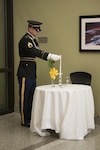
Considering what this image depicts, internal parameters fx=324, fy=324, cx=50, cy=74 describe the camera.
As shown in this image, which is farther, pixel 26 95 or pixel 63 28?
pixel 63 28

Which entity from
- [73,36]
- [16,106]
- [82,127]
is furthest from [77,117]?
[16,106]

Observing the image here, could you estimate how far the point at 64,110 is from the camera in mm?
4418

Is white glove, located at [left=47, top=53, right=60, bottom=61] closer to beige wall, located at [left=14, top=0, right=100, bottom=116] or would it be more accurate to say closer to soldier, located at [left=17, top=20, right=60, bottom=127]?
soldier, located at [left=17, top=20, right=60, bottom=127]

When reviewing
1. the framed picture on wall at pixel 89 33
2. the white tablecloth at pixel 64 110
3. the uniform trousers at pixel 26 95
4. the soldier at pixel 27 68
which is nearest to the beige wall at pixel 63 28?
the framed picture on wall at pixel 89 33

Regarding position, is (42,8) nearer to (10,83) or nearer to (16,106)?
(10,83)

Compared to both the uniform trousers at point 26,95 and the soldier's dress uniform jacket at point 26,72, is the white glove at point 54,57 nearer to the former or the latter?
the soldier's dress uniform jacket at point 26,72

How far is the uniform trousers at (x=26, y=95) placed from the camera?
17.0ft

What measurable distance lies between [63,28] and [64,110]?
185cm

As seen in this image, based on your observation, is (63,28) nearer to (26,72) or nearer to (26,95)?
(26,72)

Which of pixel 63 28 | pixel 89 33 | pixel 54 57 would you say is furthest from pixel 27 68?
pixel 89 33

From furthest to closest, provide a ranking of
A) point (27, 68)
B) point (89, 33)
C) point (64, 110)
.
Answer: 1. point (89, 33)
2. point (27, 68)
3. point (64, 110)

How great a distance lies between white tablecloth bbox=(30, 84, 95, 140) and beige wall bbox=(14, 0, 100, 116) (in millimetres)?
984

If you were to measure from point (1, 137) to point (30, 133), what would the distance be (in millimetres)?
460

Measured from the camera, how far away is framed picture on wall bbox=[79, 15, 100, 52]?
532 cm
